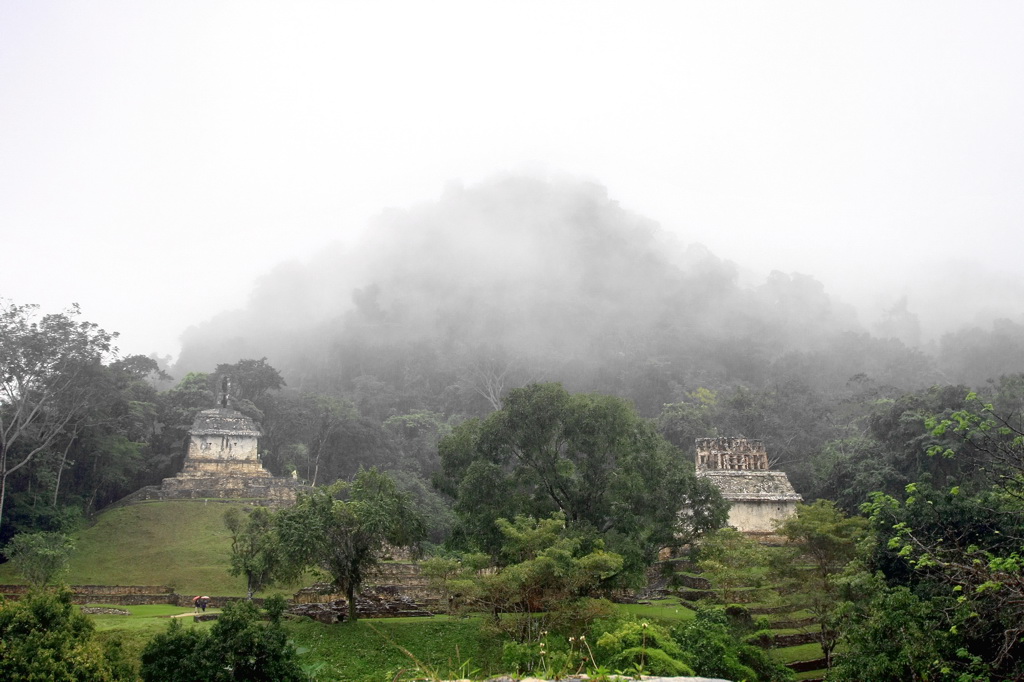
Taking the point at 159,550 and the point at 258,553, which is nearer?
the point at 258,553

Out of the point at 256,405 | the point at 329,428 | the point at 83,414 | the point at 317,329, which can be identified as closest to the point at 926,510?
the point at 83,414

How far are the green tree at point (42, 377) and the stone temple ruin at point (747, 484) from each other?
28.2 metres

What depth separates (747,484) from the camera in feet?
107

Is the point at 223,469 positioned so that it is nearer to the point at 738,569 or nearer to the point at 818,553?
the point at 738,569

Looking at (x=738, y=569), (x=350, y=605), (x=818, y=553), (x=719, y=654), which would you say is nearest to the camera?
(x=719, y=654)

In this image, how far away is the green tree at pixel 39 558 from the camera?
25031 mm

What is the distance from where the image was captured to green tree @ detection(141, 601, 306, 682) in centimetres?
1398

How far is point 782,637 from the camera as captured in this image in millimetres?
21516

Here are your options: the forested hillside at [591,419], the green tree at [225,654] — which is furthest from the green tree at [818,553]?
the green tree at [225,654]

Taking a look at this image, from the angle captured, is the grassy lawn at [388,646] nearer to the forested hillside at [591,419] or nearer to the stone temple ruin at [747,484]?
the forested hillside at [591,419]

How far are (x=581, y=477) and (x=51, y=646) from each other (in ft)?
51.0

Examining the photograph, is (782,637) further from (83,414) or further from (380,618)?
(83,414)

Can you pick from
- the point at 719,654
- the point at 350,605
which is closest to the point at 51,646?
the point at 350,605

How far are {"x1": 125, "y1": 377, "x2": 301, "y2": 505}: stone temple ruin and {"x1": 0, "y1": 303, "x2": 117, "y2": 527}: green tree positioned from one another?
6.38 meters
